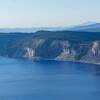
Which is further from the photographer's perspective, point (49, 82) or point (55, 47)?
point (55, 47)

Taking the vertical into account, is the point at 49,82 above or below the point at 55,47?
below

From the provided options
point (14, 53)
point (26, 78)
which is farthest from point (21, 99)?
point (14, 53)

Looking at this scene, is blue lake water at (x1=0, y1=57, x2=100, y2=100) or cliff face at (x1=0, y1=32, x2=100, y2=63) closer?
blue lake water at (x1=0, y1=57, x2=100, y2=100)

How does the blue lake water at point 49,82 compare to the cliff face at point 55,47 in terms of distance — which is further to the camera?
the cliff face at point 55,47
